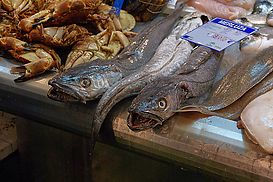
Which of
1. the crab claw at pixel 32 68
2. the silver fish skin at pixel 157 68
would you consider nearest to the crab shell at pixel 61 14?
the crab claw at pixel 32 68

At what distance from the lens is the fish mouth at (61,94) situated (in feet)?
5.35

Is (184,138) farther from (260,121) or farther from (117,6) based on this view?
(117,6)

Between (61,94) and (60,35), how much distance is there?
0.46 meters

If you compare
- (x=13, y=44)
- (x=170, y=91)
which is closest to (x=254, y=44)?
(x=170, y=91)

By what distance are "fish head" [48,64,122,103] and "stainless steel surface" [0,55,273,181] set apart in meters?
0.04

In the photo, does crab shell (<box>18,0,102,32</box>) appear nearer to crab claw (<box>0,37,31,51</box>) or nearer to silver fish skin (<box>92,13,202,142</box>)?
crab claw (<box>0,37,31,51</box>)

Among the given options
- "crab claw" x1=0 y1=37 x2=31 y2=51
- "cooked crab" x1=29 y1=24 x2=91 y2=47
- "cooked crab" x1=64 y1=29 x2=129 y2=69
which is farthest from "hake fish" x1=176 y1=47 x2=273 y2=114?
"crab claw" x1=0 y1=37 x2=31 y2=51

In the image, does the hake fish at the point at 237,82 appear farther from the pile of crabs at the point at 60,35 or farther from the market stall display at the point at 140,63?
the pile of crabs at the point at 60,35

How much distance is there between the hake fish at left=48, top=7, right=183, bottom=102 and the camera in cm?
164

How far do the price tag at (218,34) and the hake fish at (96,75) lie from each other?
179mm

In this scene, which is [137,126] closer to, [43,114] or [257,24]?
[43,114]

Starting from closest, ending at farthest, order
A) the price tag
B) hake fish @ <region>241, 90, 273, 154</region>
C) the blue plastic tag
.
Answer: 1. hake fish @ <region>241, 90, 273, 154</region>
2. the price tag
3. the blue plastic tag

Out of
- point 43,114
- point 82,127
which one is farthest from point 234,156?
point 43,114

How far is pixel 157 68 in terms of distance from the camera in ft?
5.70
